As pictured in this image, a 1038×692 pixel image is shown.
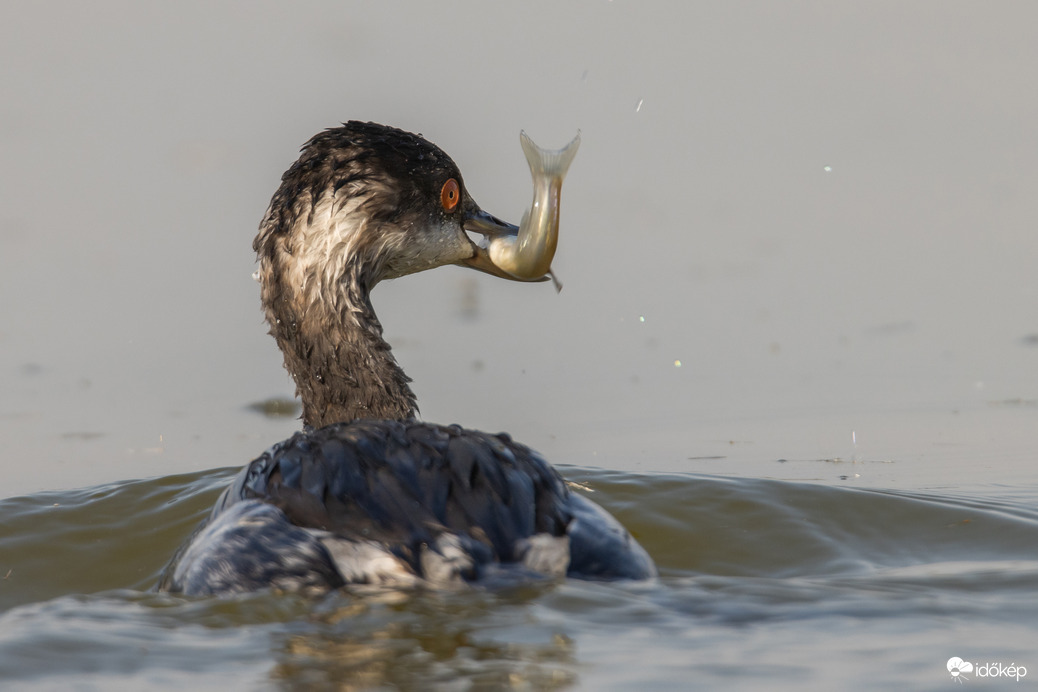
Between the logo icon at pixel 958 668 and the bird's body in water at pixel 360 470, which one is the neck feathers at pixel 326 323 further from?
the logo icon at pixel 958 668

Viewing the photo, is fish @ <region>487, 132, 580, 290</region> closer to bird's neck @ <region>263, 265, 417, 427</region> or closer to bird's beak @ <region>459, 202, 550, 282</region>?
bird's beak @ <region>459, 202, 550, 282</region>

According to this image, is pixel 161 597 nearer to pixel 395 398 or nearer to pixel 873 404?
pixel 395 398

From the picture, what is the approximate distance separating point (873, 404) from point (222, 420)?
322 centimetres

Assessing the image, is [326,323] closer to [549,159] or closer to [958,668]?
[549,159]

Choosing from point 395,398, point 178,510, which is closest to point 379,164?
point 395,398

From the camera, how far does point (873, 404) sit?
6789 millimetres

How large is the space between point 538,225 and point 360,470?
1982 mm

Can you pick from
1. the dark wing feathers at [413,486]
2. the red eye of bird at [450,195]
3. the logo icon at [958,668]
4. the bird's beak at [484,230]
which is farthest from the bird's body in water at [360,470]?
the logo icon at [958,668]

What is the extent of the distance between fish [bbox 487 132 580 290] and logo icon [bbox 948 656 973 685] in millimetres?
2834

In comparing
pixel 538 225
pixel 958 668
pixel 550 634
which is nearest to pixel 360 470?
pixel 550 634

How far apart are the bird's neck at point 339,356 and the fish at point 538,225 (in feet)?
2.43

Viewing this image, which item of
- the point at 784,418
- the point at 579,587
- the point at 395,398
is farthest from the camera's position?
the point at 784,418

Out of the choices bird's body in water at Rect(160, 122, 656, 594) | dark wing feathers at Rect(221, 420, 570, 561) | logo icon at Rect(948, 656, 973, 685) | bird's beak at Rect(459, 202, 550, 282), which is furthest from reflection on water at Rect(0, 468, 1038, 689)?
bird's beak at Rect(459, 202, 550, 282)

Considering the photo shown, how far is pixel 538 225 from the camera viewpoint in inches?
224
